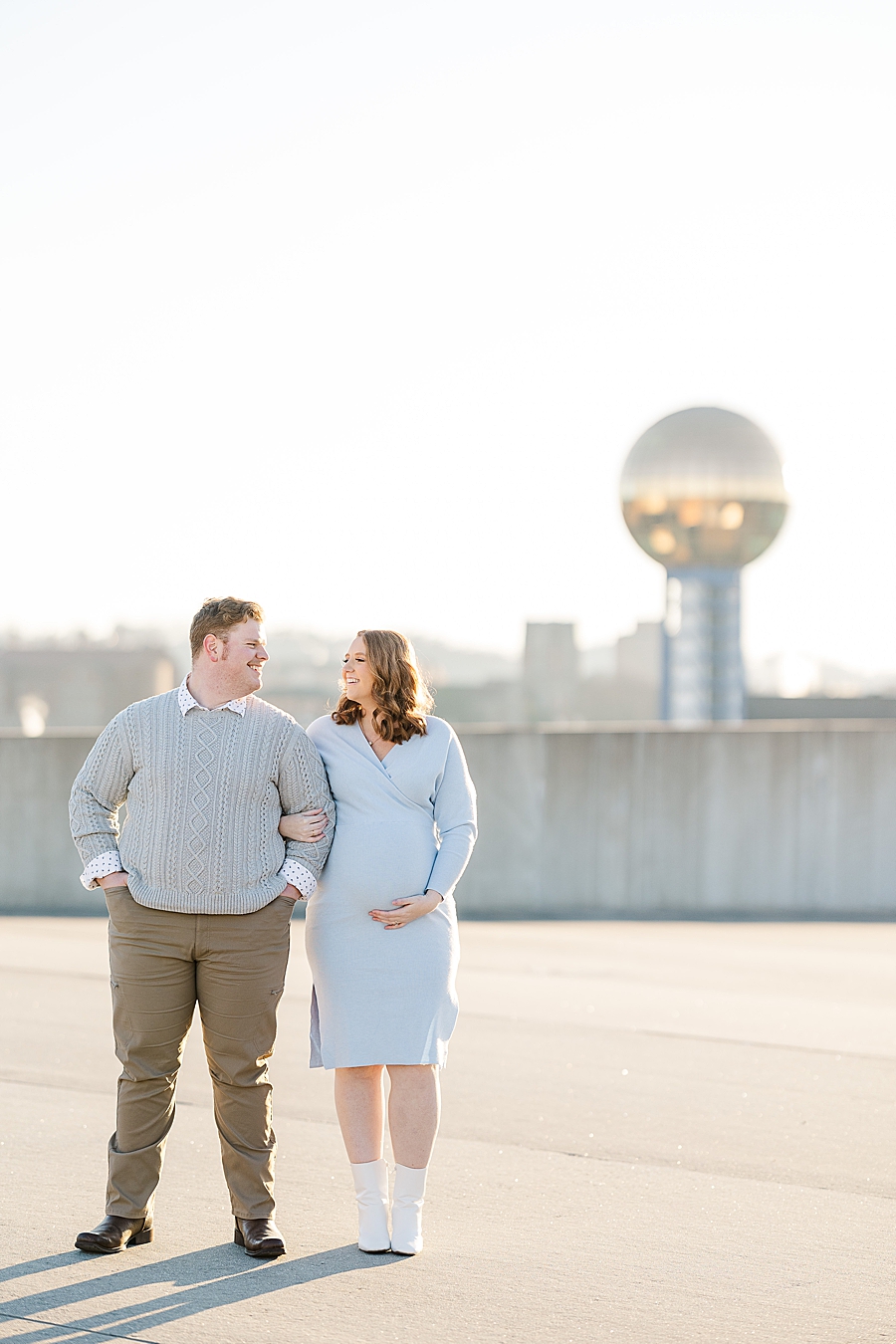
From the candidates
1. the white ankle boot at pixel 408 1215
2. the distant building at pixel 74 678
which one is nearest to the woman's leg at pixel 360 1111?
the white ankle boot at pixel 408 1215

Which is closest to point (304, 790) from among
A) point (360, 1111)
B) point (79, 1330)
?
point (360, 1111)

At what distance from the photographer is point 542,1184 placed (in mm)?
5062

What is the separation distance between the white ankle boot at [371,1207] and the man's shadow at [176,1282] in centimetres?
3

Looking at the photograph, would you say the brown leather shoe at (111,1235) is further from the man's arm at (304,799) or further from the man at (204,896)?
the man's arm at (304,799)

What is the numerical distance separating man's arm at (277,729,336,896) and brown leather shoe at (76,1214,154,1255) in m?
1.00

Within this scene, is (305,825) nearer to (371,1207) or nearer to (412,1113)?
(412,1113)

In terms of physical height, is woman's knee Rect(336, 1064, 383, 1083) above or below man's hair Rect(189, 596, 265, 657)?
below

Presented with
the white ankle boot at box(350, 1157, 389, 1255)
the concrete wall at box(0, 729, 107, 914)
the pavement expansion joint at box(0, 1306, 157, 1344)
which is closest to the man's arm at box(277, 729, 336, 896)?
the white ankle boot at box(350, 1157, 389, 1255)

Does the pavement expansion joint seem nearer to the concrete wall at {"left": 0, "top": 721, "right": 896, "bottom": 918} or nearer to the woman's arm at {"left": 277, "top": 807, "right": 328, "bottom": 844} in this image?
the woman's arm at {"left": 277, "top": 807, "right": 328, "bottom": 844}

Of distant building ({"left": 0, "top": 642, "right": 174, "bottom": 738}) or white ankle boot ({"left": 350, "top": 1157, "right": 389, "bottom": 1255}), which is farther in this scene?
distant building ({"left": 0, "top": 642, "right": 174, "bottom": 738})

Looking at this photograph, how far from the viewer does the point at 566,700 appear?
1858 inches

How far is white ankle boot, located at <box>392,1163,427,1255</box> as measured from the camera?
430 centimetres

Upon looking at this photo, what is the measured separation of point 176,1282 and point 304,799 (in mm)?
1304

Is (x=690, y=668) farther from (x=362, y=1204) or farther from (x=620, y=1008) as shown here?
(x=362, y=1204)
